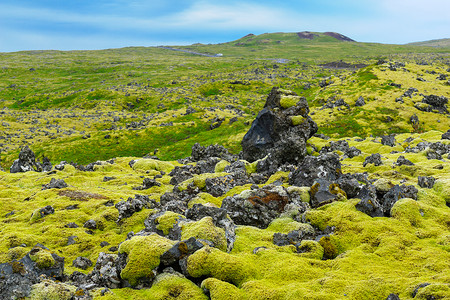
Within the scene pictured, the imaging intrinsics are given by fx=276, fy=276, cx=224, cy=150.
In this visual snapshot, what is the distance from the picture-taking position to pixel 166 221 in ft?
60.6

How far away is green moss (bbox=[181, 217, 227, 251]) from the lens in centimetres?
1548

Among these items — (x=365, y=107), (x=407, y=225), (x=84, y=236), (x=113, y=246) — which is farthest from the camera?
(x=365, y=107)

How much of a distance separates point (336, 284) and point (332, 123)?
76.7 metres

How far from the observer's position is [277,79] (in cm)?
19625

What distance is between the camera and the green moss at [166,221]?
59.3 feet

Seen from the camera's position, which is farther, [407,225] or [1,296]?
[407,225]

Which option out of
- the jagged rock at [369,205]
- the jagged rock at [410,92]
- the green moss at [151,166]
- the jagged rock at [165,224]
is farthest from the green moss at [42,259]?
the jagged rock at [410,92]

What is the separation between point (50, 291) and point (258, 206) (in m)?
13.2

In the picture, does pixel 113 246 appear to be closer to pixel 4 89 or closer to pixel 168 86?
pixel 168 86

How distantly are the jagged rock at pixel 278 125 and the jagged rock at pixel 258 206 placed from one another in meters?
21.6

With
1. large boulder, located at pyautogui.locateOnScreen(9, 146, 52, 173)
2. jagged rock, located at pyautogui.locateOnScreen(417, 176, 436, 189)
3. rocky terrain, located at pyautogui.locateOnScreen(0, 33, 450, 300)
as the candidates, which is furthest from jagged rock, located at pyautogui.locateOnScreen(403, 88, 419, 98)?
large boulder, located at pyautogui.locateOnScreen(9, 146, 52, 173)

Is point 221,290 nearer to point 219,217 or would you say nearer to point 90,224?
point 219,217

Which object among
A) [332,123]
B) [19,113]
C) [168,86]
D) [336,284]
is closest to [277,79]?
[168,86]

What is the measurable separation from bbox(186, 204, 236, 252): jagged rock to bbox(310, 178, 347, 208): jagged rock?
6775 mm
